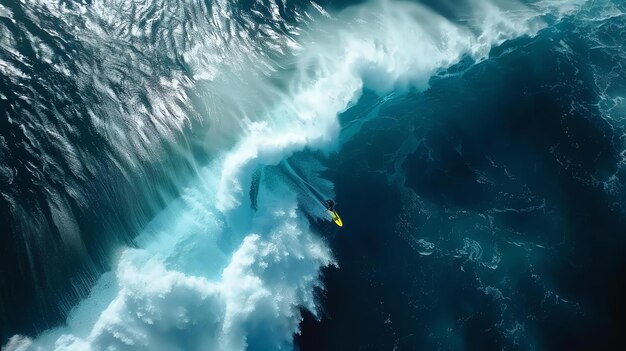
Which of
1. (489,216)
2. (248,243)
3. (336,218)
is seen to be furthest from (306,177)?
(489,216)

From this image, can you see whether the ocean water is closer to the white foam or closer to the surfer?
the white foam

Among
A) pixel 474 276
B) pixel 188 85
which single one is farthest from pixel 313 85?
pixel 474 276

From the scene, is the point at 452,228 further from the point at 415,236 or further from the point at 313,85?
the point at 313,85

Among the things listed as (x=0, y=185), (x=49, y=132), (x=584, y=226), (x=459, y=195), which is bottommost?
(x=584, y=226)

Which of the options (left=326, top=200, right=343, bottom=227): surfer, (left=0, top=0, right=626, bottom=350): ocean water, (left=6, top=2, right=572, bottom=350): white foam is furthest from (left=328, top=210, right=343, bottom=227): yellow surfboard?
(left=6, top=2, right=572, bottom=350): white foam

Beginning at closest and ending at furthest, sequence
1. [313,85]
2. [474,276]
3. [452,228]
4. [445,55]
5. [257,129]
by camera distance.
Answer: [474,276] < [452,228] < [257,129] < [313,85] < [445,55]

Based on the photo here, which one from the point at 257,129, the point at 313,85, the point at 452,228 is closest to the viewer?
the point at 452,228

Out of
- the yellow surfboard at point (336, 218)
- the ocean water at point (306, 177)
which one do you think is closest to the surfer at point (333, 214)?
the yellow surfboard at point (336, 218)

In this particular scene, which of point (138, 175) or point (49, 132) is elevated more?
point (49, 132)

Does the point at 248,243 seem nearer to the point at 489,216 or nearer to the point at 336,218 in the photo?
the point at 336,218

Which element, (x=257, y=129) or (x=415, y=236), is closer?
(x=415, y=236)
